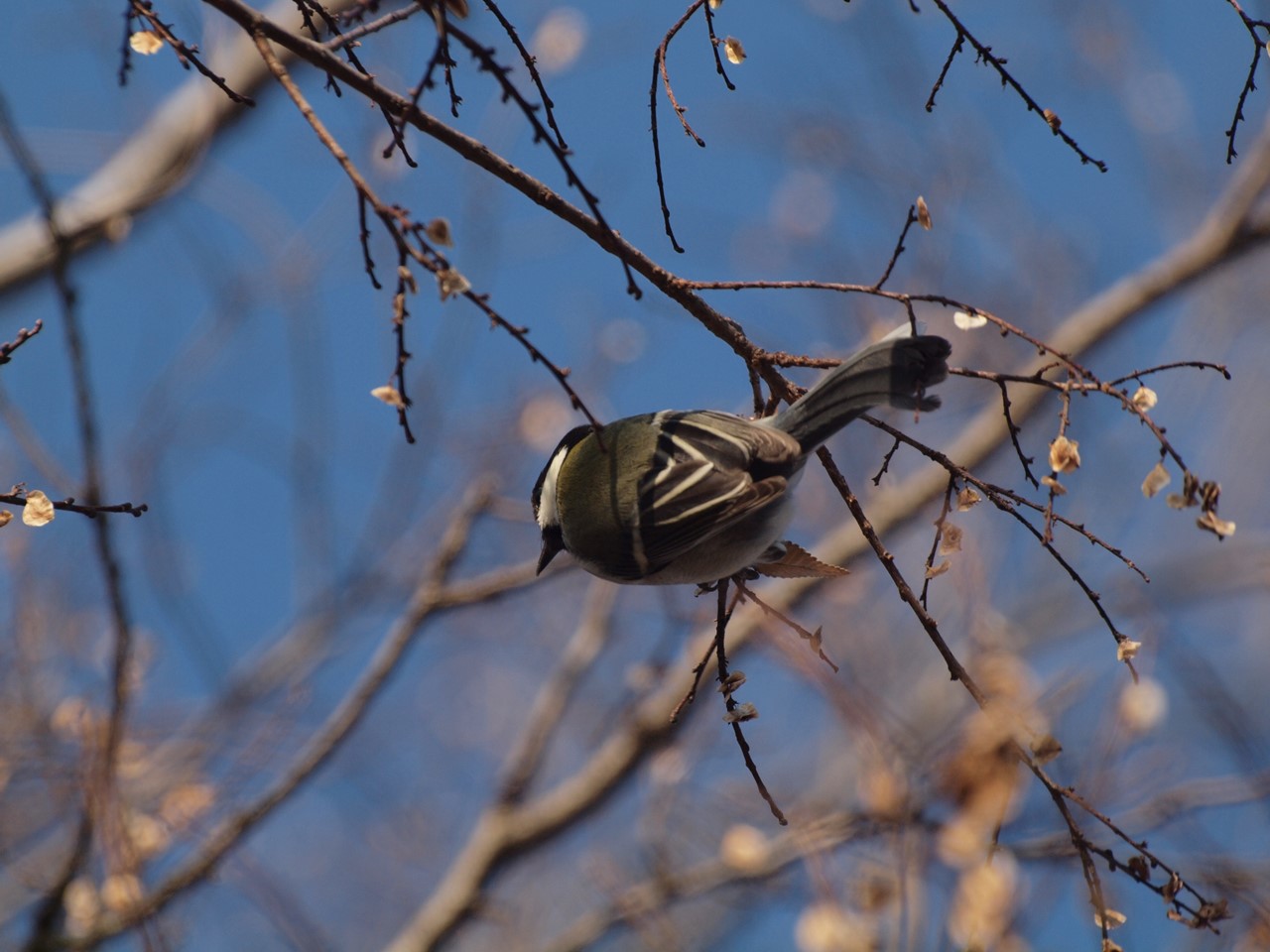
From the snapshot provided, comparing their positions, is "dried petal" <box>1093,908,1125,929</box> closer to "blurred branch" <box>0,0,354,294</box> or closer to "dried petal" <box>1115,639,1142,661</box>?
"dried petal" <box>1115,639,1142,661</box>

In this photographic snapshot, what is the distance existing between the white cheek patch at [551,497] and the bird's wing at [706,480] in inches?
13.9

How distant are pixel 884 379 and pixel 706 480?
450 millimetres

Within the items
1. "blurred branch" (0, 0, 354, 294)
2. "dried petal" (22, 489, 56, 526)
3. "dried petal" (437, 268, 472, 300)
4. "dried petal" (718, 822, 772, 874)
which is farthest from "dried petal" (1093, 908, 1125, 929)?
"blurred branch" (0, 0, 354, 294)

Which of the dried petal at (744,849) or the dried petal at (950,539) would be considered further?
the dried petal at (744,849)

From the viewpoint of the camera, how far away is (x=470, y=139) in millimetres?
1770

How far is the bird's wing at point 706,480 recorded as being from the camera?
2385 mm

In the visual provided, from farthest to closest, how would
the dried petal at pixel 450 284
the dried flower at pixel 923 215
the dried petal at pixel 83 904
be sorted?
the dried petal at pixel 83 904
the dried flower at pixel 923 215
the dried petal at pixel 450 284

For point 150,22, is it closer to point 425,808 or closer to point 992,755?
point 992,755

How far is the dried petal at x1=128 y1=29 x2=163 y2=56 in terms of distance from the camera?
78.9 inches

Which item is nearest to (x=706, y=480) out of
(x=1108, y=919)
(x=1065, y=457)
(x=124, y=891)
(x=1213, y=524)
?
(x=1065, y=457)

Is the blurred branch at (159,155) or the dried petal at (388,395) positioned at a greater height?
the blurred branch at (159,155)

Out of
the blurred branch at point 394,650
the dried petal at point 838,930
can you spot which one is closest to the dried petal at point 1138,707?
the dried petal at point 838,930

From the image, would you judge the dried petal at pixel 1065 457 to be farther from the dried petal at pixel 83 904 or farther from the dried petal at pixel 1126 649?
the dried petal at pixel 83 904

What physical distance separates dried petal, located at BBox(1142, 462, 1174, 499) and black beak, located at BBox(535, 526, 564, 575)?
4.40 feet
